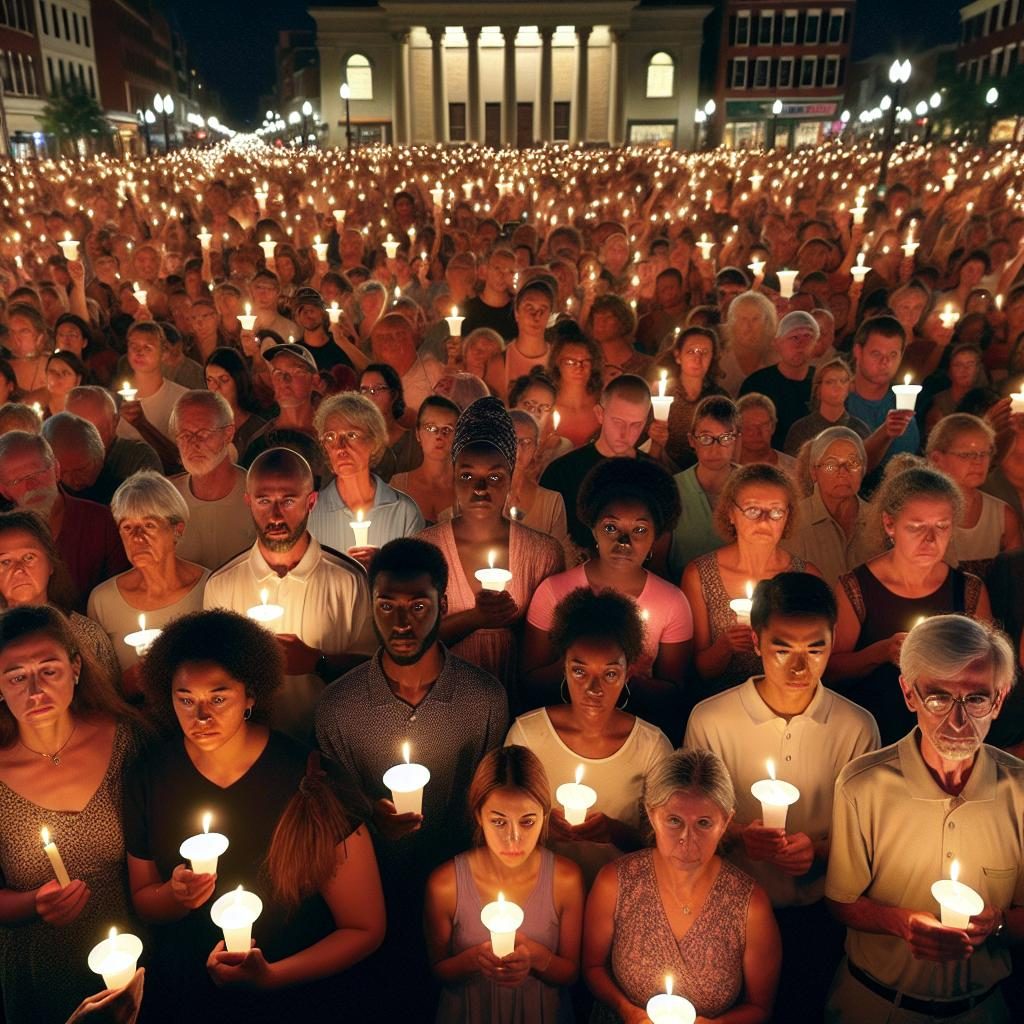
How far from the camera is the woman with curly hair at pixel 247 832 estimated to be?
267cm

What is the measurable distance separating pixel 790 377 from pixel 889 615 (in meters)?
2.98

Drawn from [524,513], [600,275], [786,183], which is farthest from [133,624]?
[786,183]

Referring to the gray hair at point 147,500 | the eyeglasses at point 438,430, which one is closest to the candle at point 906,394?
the eyeglasses at point 438,430

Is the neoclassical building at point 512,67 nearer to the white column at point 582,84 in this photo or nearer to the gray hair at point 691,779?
the white column at point 582,84

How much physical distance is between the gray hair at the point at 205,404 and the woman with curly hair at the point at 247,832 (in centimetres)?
193

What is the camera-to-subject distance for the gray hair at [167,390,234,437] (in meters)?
4.56

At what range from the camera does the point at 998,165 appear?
58.4ft

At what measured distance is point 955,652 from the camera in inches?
100

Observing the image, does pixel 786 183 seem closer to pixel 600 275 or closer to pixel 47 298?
pixel 600 275

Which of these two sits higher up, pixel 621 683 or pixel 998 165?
pixel 998 165

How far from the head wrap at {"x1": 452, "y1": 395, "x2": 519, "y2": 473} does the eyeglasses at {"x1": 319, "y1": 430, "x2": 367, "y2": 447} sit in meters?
0.53

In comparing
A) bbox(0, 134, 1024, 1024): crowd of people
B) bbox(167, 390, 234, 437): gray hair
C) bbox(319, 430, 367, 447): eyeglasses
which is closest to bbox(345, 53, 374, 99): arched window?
bbox(0, 134, 1024, 1024): crowd of people

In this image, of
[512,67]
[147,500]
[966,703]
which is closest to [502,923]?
[966,703]

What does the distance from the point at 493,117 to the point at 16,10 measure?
93.2 feet
